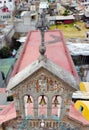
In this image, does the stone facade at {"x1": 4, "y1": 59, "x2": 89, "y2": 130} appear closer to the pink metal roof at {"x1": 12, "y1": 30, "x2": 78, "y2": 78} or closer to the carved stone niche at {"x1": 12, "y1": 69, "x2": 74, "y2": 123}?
the carved stone niche at {"x1": 12, "y1": 69, "x2": 74, "y2": 123}

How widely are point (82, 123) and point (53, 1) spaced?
219 ft

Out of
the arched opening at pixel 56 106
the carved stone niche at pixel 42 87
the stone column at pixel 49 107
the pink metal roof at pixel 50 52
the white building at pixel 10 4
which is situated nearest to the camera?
the carved stone niche at pixel 42 87

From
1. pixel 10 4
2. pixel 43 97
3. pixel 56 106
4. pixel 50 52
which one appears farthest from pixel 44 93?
pixel 10 4

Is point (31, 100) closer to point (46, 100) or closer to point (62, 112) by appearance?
point (46, 100)

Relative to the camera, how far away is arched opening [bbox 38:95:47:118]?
1170 centimetres

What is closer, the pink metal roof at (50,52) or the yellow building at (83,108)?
the pink metal roof at (50,52)

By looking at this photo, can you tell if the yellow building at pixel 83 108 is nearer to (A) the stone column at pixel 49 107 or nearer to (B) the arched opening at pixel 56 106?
(B) the arched opening at pixel 56 106

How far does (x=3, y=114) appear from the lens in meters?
→ 13.6

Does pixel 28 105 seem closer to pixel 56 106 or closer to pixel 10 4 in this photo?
pixel 56 106

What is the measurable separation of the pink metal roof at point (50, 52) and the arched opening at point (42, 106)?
16.6ft

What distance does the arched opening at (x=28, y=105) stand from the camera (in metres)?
11.8

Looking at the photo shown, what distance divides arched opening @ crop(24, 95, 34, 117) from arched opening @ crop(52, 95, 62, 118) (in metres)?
0.93

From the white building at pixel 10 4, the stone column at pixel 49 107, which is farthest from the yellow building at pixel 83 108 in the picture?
the white building at pixel 10 4

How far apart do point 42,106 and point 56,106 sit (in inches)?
24.1
